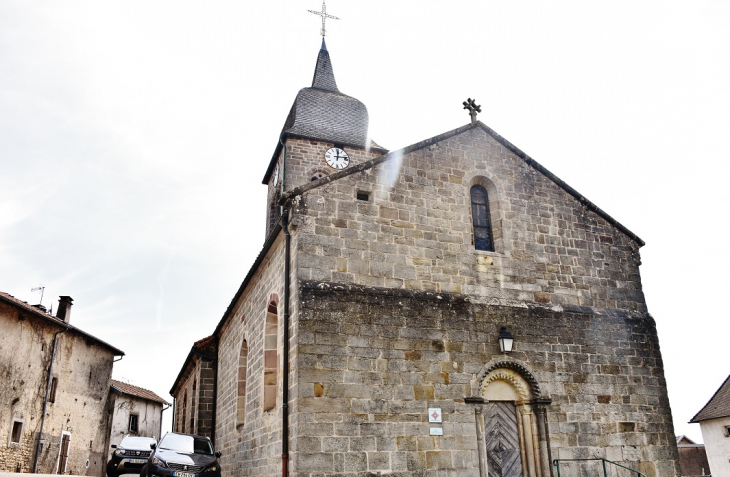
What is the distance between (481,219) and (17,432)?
15.3m

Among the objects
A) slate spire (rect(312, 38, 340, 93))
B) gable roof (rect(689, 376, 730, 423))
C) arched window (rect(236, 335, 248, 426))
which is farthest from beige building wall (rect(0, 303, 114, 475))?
gable roof (rect(689, 376, 730, 423))

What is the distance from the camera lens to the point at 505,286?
33.8 feet

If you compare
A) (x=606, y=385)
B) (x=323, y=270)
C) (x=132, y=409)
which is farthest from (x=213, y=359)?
(x=132, y=409)

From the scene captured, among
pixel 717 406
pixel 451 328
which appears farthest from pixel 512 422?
pixel 717 406

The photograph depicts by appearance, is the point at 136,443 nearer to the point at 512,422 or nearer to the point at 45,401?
the point at 45,401

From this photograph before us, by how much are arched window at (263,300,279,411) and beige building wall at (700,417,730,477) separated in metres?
23.5

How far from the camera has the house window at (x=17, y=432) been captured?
16.7 m

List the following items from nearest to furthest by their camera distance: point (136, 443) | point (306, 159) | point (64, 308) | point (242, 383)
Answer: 1. point (242, 383)
2. point (136, 443)
3. point (306, 159)
4. point (64, 308)

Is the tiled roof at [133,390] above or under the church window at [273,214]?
under

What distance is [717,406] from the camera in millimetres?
26109

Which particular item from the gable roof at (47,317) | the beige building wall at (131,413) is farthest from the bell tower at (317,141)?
the beige building wall at (131,413)

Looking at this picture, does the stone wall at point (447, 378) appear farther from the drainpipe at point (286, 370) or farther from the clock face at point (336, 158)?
the clock face at point (336, 158)

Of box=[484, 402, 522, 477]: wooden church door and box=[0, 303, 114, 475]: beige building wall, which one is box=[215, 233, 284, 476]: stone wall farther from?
box=[0, 303, 114, 475]: beige building wall

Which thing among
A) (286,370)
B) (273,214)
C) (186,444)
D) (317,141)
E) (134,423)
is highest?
(317,141)
